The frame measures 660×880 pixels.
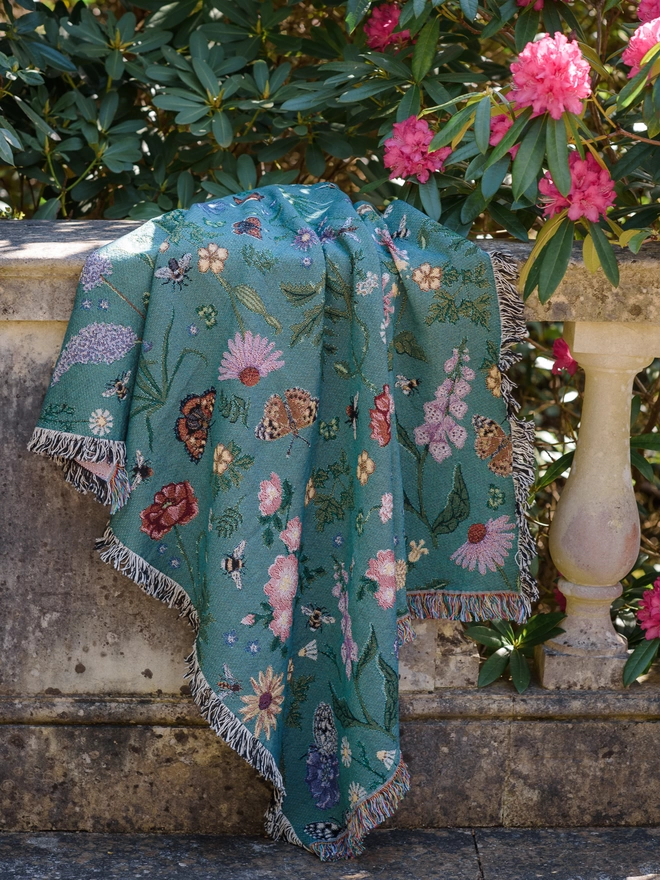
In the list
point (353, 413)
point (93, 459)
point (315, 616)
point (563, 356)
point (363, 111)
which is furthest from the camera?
point (363, 111)

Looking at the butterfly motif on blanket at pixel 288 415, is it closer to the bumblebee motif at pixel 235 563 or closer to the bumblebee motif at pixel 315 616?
the bumblebee motif at pixel 235 563

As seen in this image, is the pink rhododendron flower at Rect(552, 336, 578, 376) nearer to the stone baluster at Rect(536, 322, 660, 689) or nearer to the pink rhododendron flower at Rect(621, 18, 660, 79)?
the stone baluster at Rect(536, 322, 660, 689)

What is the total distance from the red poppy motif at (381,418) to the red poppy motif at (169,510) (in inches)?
14.0

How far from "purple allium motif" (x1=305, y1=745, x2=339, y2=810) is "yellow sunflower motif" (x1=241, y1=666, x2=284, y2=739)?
0.15 metres

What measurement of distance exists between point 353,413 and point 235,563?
342mm

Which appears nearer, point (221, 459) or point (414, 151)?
point (221, 459)

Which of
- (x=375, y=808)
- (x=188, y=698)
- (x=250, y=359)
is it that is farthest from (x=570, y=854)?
(x=250, y=359)

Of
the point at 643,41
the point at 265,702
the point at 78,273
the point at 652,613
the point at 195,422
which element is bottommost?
the point at 265,702

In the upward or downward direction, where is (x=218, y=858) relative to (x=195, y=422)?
downward

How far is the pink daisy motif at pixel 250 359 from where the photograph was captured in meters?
1.77

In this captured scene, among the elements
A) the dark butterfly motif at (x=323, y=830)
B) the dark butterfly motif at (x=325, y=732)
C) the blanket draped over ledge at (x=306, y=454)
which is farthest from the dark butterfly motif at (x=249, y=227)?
the dark butterfly motif at (x=323, y=830)

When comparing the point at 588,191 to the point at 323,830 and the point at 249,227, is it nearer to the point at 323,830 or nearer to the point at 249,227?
the point at 249,227

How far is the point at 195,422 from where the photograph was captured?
1818mm

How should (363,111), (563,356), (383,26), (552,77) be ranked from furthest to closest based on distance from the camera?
(363,111)
(383,26)
(563,356)
(552,77)
